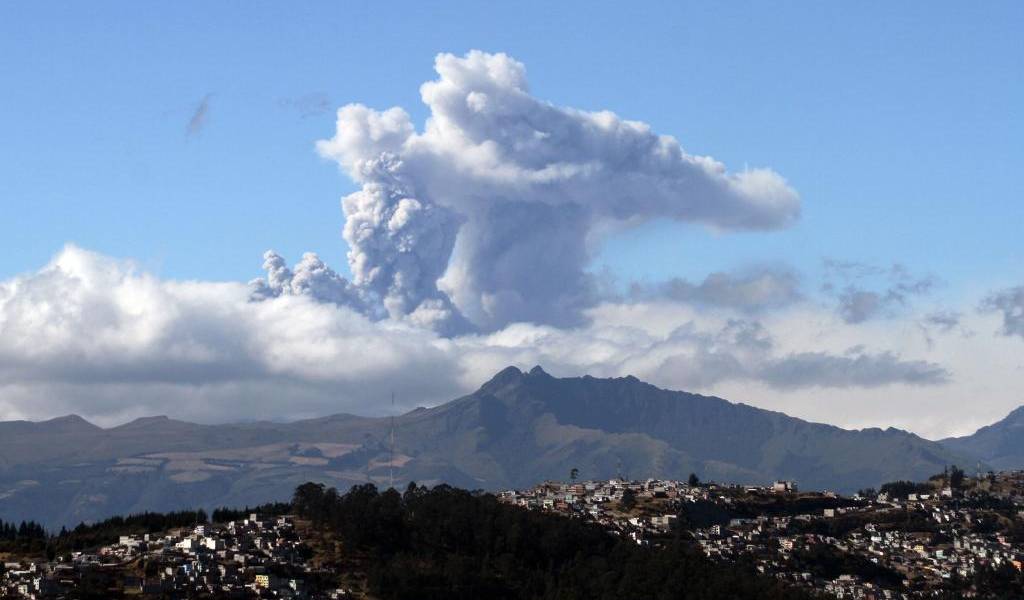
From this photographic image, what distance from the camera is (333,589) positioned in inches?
7500

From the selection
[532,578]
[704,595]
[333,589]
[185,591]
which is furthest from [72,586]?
[704,595]

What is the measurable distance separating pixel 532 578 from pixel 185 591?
41.7 metres

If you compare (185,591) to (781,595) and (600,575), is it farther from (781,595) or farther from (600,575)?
(781,595)

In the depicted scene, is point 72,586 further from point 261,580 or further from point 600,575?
point 600,575

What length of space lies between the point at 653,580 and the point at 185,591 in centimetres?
5287

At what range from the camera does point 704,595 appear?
623 ft

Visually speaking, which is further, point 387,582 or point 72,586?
point 387,582

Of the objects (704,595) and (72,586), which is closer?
(72,586)

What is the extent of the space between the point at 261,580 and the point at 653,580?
146 ft

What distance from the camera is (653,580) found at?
194000 mm

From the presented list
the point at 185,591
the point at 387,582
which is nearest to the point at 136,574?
the point at 185,591

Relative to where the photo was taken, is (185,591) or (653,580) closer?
(185,591)

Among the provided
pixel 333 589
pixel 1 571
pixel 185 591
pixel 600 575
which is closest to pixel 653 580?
pixel 600 575

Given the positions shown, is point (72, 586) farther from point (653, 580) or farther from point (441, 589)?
point (653, 580)
